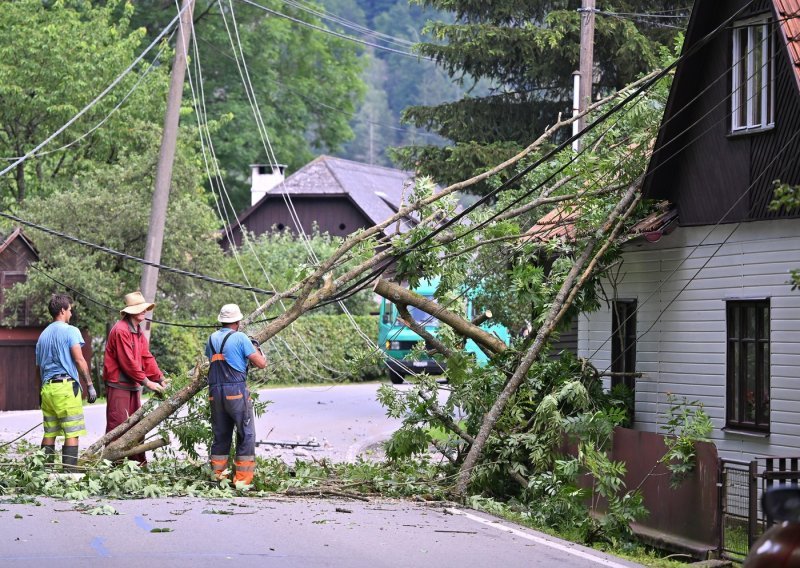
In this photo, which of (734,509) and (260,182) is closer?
(734,509)

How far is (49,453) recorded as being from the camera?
12773 millimetres

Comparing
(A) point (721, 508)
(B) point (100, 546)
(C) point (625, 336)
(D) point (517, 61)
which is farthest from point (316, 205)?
(B) point (100, 546)

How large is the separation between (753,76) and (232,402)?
653 cm

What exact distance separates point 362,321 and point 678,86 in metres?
28.2

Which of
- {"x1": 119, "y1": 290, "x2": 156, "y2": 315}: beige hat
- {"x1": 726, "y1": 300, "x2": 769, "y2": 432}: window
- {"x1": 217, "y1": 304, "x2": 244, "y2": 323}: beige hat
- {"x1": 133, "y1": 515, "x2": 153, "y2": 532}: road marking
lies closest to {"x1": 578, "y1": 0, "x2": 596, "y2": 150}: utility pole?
{"x1": 726, "y1": 300, "x2": 769, "y2": 432}: window

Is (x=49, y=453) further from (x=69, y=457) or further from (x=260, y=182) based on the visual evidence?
(x=260, y=182)

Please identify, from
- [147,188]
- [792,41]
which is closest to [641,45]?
[147,188]

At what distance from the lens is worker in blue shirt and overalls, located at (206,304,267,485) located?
12594 mm

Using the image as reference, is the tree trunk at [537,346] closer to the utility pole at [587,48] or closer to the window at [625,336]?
the window at [625,336]

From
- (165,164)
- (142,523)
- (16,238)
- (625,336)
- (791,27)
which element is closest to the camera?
(142,523)

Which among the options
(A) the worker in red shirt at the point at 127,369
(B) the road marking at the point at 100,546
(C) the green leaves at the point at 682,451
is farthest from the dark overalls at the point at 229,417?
(C) the green leaves at the point at 682,451

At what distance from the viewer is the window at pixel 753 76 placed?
13031mm

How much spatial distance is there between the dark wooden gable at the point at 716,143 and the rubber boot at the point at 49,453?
283 inches

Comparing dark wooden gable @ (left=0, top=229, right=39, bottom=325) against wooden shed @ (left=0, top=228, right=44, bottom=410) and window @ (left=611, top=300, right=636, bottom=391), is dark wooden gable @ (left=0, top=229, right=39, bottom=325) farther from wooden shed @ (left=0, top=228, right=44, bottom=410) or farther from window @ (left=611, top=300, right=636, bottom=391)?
window @ (left=611, top=300, right=636, bottom=391)
